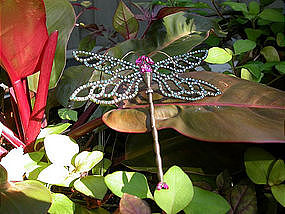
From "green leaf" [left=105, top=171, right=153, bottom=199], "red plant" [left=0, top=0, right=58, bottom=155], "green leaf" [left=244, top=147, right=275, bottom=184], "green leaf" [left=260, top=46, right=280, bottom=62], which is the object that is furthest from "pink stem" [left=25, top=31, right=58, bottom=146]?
"green leaf" [left=260, top=46, right=280, bottom=62]

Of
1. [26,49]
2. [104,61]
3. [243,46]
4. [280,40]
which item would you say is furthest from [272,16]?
[26,49]

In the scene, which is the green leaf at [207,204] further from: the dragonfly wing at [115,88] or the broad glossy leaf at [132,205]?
the dragonfly wing at [115,88]

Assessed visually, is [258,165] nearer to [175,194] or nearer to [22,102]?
[175,194]

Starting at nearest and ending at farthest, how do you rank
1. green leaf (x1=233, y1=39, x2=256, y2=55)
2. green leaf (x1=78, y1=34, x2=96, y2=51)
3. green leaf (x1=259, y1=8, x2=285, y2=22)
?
1. green leaf (x1=233, y1=39, x2=256, y2=55)
2. green leaf (x1=259, y1=8, x2=285, y2=22)
3. green leaf (x1=78, y1=34, x2=96, y2=51)

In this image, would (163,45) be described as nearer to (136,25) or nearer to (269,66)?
(136,25)

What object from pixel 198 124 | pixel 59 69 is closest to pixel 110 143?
pixel 59 69

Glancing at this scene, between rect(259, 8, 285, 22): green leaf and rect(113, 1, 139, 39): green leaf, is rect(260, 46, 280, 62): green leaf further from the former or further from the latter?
rect(113, 1, 139, 39): green leaf

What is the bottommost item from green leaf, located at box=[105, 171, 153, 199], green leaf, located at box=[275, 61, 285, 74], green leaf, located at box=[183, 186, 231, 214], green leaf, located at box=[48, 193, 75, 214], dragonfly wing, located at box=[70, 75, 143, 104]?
green leaf, located at box=[48, 193, 75, 214]
